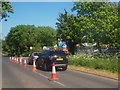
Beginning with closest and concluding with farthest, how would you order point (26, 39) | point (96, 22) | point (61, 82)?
1. point (61, 82)
2. point (96, 22)
3. point (26, 39)

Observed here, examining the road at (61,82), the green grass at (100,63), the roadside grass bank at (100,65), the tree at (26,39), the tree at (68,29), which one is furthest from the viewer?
the tree at (26,39)

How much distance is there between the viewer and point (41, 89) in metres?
14.2

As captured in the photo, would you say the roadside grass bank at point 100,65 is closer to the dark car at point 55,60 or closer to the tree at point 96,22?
the dark car at point 55,60

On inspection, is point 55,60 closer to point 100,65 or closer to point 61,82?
point 100,65

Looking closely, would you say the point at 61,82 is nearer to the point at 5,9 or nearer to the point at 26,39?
the point at 5,9

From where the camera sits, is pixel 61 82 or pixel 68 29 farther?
pixel 68 29

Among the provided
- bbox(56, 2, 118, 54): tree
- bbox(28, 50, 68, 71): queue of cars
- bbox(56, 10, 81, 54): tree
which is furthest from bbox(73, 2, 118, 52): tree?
bbox(28, 50, 68, 71): queue of cars

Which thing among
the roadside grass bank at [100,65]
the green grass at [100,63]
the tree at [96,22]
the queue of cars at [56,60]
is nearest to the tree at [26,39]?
the tree at [96,22]

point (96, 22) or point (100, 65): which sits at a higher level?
point (96, 22)

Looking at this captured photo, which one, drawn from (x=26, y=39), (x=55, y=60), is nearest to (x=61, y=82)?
(x=55, y=60)

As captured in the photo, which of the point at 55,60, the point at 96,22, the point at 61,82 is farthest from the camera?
the point at 96,22

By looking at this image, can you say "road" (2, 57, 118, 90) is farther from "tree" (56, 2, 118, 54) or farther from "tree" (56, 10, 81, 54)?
"tree" (56, 10, 81, 54)

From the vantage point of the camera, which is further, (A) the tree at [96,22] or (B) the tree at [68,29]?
(B) the tree at [68,29]

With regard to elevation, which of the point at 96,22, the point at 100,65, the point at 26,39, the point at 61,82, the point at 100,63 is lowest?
the point at 61,82
